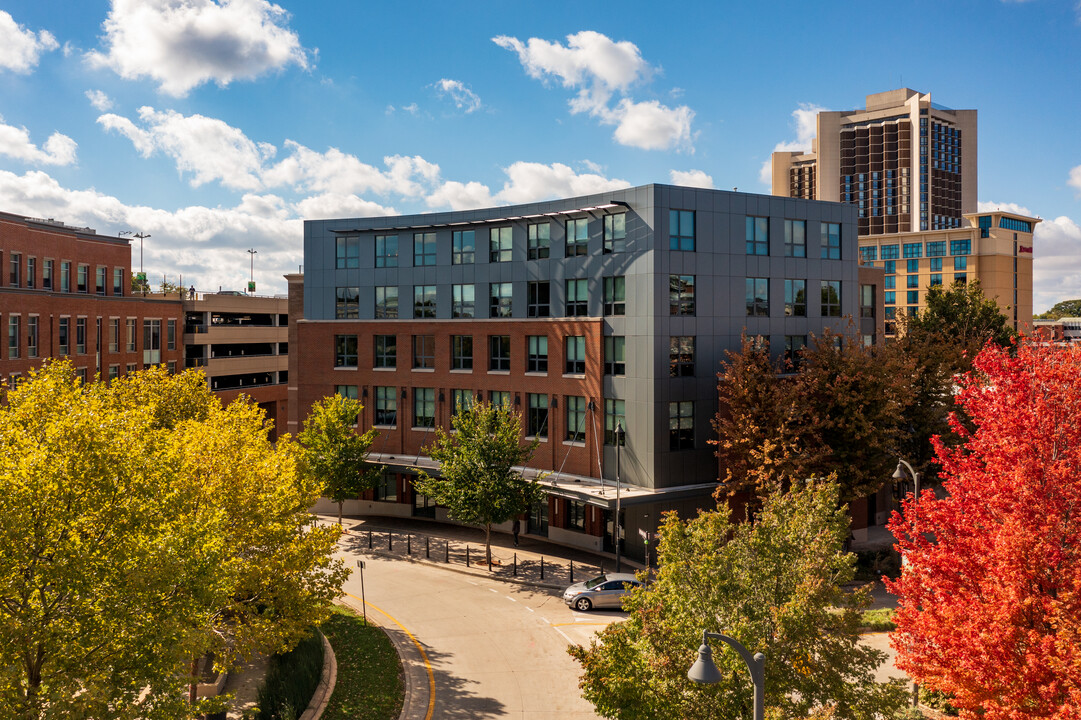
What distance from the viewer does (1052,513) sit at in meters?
13.6

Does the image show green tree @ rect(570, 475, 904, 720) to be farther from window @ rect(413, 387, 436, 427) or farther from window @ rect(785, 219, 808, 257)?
window @ rect(413, 387, 436, 427)

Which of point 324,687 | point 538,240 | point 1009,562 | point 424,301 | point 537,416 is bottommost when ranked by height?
point 324,687

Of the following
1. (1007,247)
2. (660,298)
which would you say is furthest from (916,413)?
(1007,247)

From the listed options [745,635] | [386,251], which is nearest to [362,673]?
[745,635]

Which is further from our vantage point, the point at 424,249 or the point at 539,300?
the point at 424,249

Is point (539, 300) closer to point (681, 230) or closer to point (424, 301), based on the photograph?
point (424, 301)

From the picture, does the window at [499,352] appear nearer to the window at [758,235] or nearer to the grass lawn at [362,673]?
the window at [758,235]

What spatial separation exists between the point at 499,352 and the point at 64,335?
1350 inches

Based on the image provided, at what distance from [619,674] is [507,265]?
30558 millimetres

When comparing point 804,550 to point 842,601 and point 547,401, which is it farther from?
point 547,401

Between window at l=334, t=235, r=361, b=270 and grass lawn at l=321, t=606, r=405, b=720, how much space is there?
2542cm

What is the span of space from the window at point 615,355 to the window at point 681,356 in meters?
2.47

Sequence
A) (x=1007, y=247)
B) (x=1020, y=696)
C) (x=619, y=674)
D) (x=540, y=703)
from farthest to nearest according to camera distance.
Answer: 1. (x=1007, y=247)
2. (x=540, y=703)
3. (x=619, y=674)
4. (x=1020, y=696)

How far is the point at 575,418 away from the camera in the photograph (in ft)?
131
